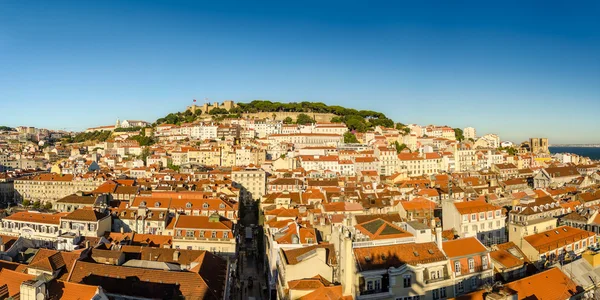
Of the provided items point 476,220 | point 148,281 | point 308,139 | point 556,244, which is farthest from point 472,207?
point 308,139

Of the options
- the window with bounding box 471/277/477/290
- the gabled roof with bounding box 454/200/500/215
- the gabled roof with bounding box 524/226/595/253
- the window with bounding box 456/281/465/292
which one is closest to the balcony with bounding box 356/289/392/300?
the window with bounding box 456/281/465/292

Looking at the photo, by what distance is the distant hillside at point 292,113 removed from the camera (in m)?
133

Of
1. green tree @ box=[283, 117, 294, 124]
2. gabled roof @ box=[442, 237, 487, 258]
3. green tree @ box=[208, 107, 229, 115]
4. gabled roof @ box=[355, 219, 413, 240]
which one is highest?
green tree @ box=[208, 107, 229, 115]

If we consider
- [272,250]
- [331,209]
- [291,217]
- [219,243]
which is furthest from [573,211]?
[219,243]

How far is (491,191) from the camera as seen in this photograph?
182 ft

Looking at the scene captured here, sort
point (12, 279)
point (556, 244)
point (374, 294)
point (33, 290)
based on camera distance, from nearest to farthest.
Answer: point (33, 290)
point (374, 294)
point (12, 279)
point (556, 244)

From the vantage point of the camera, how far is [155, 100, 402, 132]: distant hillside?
132625 mm

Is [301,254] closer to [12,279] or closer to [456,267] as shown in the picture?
[456,267]

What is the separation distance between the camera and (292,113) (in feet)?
451

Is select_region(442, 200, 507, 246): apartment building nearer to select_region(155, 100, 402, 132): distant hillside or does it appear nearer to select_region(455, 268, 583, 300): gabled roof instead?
select_region(455, 268, 583, 300): gabled roof

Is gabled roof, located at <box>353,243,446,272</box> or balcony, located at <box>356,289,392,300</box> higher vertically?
gabled roof, located at <box>353,243,446,272</box>

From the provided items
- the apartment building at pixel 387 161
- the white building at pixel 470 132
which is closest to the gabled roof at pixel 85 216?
the apartment building at pixel 387 161

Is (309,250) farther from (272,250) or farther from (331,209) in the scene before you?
(331,209)

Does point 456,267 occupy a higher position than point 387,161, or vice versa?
point 387,161
